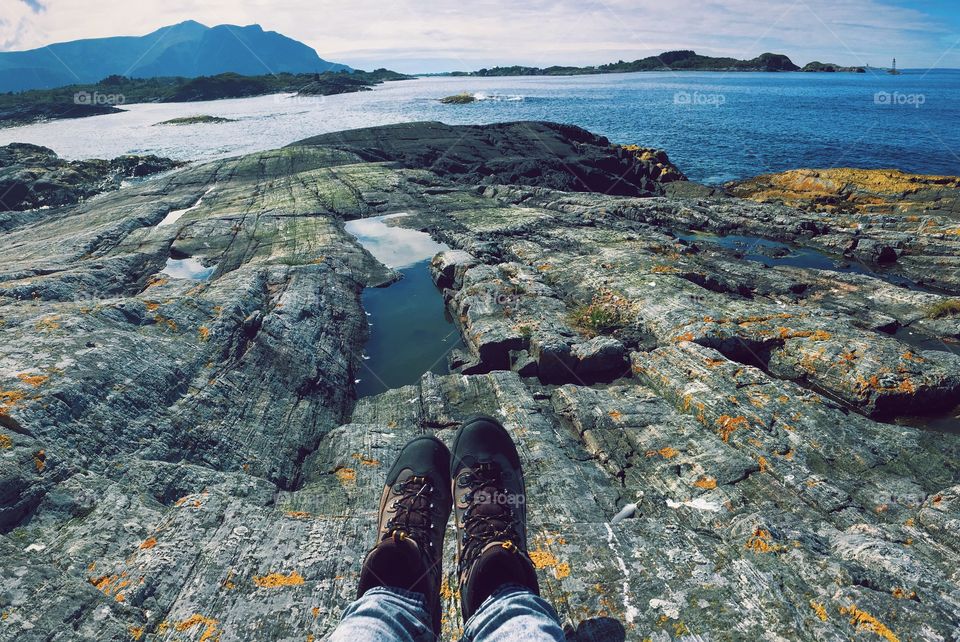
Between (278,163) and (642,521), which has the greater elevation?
(278,163)

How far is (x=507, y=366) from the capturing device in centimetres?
1005

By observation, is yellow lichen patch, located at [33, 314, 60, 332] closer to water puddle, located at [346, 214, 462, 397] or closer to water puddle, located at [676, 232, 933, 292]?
→ water puddle, located at [346, 214, 462, 397]

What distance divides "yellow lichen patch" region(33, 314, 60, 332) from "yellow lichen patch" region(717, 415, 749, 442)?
426 inches

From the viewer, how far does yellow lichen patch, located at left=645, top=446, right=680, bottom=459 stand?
21.8ft

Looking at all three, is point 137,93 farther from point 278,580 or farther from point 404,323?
point 278,580

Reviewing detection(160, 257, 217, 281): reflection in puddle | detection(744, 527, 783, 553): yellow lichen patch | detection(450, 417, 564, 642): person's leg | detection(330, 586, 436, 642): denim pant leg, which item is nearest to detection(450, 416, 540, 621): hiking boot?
detection(450, 417, 564, 642): person's leg

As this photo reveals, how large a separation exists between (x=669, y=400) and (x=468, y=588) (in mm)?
5404

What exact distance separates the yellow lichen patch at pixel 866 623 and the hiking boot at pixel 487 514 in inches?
111

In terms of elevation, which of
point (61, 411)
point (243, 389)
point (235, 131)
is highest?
point (235, 131)

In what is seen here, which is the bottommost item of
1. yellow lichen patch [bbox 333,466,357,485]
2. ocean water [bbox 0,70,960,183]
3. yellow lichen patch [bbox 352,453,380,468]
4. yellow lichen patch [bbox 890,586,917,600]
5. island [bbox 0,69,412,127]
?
yellow lichen patch [bbox 333,466,357,485]

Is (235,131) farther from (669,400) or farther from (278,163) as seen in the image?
(669,400)

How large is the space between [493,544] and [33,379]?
257 inches

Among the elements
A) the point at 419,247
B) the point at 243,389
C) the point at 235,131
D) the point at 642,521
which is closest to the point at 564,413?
the point at 642,521

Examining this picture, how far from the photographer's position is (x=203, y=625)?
3961 millimetres
